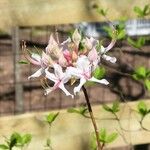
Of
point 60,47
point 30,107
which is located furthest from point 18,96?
point 60,47

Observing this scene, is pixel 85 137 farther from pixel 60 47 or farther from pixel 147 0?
pixel 60 47

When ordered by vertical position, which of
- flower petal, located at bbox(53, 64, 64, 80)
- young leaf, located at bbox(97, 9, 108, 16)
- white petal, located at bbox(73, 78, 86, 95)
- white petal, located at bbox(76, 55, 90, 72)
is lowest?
white petal, located at bbox(73, 78, 86, 95)

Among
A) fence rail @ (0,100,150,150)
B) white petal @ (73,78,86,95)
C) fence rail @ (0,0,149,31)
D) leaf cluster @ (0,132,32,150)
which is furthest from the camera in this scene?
fence rail @ (0,100,150,150)

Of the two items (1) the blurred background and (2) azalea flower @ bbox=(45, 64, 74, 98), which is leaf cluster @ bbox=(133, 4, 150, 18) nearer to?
(1) the blurred background

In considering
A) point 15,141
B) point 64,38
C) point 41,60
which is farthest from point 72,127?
point 64,38

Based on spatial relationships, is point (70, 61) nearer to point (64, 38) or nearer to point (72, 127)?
point (72, 127)

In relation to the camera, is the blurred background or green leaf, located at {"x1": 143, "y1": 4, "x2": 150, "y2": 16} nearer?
the blurred background

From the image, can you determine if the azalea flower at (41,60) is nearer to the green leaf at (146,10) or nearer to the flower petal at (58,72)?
the flower petal at (58,72)

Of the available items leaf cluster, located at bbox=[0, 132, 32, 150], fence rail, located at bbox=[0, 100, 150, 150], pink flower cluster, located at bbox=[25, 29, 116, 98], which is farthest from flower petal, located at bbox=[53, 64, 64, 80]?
fence rail, located at bbox=[0, 100, 150, 150]

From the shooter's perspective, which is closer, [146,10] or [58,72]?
[58,72]

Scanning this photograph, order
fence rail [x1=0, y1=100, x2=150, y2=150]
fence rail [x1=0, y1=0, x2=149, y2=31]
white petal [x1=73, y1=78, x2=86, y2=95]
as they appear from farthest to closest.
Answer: fence rail [x1=0, y1=100, x2=150, y2=150] < fence rail [x1=0, y1=0, x2=149, y2=31] < white petal [x1=73, y1=78, x2=86, y2=95]
